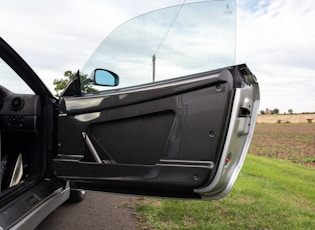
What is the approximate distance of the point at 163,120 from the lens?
2.12 metres

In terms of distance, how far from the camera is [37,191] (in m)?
2.67

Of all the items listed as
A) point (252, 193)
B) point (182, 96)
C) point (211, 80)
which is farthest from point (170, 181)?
point (252, 193)

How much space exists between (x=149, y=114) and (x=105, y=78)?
Answer: 0.58 meters

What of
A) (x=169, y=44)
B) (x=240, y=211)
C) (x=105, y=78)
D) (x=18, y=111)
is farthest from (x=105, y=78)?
(x=240, y=211)

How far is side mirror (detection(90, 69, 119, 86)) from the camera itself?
8.14 ft

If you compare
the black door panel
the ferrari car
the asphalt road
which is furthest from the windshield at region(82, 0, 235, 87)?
the asphalt road

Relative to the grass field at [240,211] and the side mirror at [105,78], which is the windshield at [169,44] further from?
the grass field at [240,211]

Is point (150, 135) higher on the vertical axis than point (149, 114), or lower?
lower

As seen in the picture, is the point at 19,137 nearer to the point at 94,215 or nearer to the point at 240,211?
the point at 94,215

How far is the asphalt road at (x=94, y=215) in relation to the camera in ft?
11.9

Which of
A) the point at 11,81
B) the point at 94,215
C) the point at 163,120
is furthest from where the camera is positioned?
the point at 94,215

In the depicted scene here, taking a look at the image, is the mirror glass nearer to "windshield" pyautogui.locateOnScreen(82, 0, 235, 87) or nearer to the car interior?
"windshield" pyautogui.locateOnScreen(82, 0, 235, 87)

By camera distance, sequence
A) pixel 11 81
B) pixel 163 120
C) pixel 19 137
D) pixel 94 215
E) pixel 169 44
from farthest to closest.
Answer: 1. pixel 94 215
2. pixel 19 137
3. pixel 11 81
4. pixel 169 44
5. pixel 163 120

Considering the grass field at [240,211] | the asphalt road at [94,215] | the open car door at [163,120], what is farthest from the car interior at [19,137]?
the grass field at [240,211]
